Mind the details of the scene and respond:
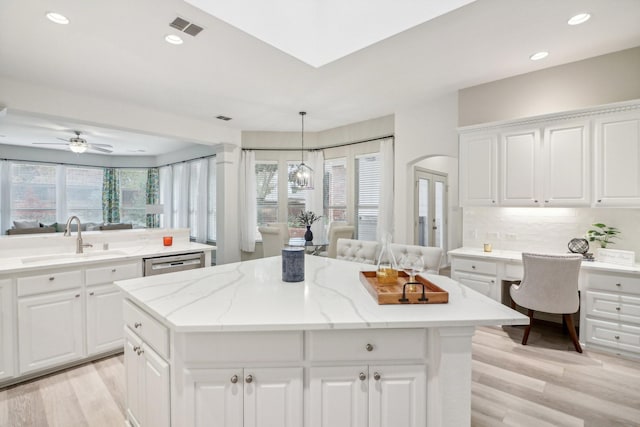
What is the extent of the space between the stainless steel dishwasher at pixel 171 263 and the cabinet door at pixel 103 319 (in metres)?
0.37

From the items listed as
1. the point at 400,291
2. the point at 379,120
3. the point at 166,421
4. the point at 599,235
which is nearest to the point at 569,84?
the point at 599,235

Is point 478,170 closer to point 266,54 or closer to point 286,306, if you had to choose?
point 266,54

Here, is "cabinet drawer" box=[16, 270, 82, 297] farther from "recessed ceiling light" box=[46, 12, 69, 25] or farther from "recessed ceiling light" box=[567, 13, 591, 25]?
"recessed ceiling light" box=[567, 13, 591, 25]

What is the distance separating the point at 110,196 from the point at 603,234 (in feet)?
33.9

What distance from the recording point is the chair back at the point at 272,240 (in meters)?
4.89

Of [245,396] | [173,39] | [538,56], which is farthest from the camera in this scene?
[538,56]

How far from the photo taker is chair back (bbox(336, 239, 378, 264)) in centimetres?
301

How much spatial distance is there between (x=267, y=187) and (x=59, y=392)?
420cm

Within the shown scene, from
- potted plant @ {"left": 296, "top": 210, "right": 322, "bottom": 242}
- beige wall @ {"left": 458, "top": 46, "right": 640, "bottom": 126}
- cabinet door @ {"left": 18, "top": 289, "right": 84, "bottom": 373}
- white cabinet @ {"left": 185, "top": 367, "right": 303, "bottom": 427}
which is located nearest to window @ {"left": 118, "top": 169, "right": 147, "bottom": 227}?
potted plant @ {"left": 296, "top": 210, "right": 322, "bottom": 242}

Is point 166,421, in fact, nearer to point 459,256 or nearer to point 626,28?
point 459,256

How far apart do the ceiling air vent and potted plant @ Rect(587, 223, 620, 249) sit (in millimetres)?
4198

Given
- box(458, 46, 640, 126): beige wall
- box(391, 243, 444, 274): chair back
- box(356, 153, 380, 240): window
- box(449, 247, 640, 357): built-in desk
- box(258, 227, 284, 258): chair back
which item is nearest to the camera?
box(391, 243, 444, 274): chair back

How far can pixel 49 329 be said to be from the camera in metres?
2.51

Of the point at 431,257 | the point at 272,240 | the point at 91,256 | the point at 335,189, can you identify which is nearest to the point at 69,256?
the point at 91,256
